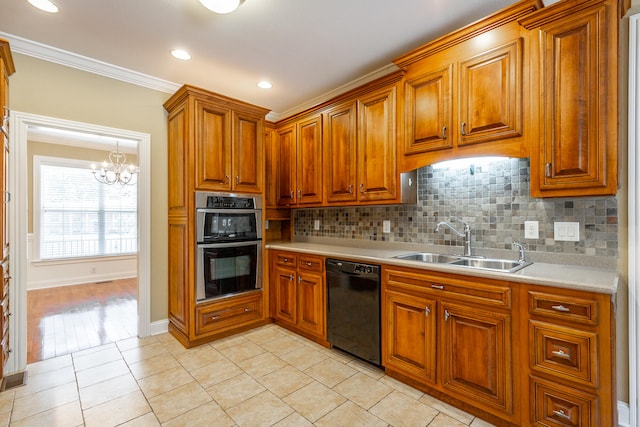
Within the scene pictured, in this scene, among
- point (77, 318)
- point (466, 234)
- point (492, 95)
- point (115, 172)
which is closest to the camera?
point (492, 95)

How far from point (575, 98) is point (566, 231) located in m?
0.83

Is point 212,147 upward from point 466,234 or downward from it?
upward

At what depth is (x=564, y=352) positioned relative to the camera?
1509 mm

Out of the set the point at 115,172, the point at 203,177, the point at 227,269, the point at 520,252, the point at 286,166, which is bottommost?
the point at 227,269

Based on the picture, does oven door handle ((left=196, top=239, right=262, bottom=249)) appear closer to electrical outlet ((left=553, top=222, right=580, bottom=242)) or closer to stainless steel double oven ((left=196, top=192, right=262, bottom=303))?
stainless steel double oven ((left=196, top=192, right=262, bottom=303))

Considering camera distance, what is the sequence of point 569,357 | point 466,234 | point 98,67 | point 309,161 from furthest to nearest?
point 309,161
point 98,67
point 466,234
point 569,357

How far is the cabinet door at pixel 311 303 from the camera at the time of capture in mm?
2867

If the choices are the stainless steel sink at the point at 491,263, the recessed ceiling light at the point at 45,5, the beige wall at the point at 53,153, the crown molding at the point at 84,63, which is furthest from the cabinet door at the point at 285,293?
the beige wall at the point at 53,153

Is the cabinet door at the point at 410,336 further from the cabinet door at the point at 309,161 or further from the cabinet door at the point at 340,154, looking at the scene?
the cabinet door at the point at 309,161

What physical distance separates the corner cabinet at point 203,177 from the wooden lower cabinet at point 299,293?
22 cm

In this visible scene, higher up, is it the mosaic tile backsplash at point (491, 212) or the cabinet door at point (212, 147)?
the cabinet door at point (212, 147)

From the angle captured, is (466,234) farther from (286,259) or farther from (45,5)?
(45,5)

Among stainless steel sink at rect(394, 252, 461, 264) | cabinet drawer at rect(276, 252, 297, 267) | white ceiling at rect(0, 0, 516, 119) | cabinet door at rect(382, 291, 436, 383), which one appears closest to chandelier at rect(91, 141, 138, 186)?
white ceiling at rect(0, 0, 516, 119)

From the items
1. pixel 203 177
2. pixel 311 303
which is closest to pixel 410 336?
pixel 311 303
